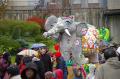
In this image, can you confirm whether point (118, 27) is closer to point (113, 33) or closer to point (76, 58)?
point (113, 33)

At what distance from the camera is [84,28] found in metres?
23.2

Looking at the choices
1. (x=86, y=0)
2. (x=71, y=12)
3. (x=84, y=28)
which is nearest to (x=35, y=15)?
(x=71, y=12)

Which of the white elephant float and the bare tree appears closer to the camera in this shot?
the white elephant float

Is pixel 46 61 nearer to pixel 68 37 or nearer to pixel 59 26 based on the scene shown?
pixel 68 37

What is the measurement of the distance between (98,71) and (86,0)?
4275 centimetres

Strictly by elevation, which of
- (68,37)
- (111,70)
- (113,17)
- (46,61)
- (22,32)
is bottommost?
(22,32)

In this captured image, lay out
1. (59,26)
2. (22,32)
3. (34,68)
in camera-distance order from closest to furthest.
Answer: (34,68)
(59,26)
(22,32)

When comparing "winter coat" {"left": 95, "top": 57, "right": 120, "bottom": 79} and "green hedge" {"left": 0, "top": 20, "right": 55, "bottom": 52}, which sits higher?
"winter coat" {"left": 95, "top": 57, "right": 120, "bottom": 79}

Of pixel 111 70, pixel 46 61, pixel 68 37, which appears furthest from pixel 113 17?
pixel 111 70

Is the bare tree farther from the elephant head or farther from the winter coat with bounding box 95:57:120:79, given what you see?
the winter coat with bounding box 95:57:120:79

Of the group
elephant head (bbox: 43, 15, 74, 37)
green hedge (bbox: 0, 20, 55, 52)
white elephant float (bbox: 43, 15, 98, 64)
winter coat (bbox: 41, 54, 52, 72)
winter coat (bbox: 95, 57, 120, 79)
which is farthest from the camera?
green hedge (bbox: 0, 20, 55, 52)

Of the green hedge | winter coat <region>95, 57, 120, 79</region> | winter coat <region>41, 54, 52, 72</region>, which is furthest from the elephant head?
winter coat <region>95, 57, 120, 79</region>

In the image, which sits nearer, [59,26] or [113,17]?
[59,26]

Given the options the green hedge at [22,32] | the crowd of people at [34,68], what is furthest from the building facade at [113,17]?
the crowd of people at [34,68]
